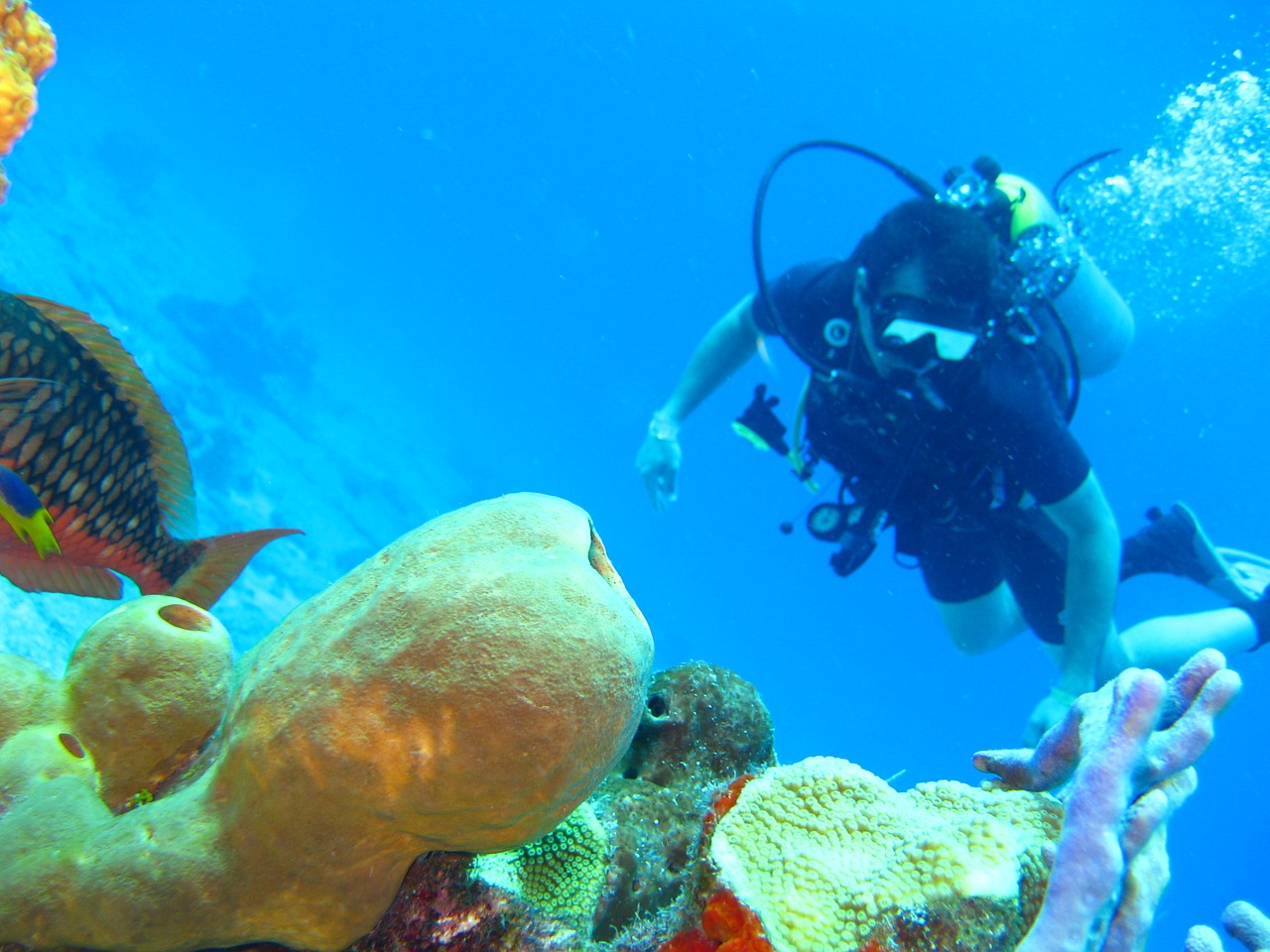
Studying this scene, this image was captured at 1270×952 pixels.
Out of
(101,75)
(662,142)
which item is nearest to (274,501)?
(101,75)

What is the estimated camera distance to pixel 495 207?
88438 millimetres

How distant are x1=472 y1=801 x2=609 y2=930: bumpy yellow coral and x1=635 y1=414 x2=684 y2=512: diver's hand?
14.8ft

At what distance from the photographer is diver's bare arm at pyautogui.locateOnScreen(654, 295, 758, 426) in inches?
251

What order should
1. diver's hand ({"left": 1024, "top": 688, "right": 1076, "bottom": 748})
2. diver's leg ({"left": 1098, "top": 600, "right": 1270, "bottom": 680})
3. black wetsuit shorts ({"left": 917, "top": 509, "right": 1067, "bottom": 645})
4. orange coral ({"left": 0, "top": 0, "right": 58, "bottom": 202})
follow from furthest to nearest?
diver's leg ({"left": 1098, "top": 600, "right": 1270, "bottom": 680}) → black wetsuit shorts ({"left": 917, "top": 509, "right": 1067, "bottom": 645}) → diver's hand ({"left": 1024, "top": 688, "right": 1076, "bottom": 748}) → orange coral ({"left": 0, "top": 0, "right": 58, "bottom": 202})

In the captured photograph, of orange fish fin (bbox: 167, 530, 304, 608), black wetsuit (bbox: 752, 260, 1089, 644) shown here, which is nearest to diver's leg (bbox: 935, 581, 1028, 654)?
black wetsuit (bbox: 752, 260, 1089, 644)

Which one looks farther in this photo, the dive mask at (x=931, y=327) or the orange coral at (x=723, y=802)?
the dive mask at (x=931, y=327)

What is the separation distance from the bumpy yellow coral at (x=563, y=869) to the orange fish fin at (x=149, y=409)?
1.55 m

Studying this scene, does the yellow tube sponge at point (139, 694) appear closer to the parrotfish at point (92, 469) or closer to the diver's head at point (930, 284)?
the parrotfish at point (92, 469)

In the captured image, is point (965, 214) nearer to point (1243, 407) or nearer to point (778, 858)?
point (778, 858)

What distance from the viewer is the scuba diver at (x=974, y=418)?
4.46 m

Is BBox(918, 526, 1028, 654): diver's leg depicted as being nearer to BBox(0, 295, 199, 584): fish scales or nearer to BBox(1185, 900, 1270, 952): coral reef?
BBox(1185, 900, 1270, 952): coral reef

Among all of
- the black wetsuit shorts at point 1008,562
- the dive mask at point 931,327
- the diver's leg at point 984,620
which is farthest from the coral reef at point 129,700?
the diver's leg at point 984,620

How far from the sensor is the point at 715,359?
6.50 metres

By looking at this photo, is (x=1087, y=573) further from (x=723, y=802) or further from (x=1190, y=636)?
(x=723, y=802)
